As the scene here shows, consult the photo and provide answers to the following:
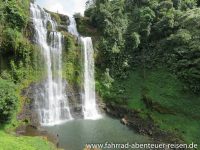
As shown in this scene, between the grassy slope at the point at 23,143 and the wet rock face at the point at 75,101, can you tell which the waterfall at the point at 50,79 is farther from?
the grassy slope at the point at 23,143

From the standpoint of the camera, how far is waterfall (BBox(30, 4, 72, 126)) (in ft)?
111

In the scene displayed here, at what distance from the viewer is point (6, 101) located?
26547 mm

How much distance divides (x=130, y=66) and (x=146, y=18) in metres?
8.15

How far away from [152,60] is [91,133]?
53.4 feet

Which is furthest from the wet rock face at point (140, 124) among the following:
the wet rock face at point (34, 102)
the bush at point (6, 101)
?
the bush at point (6, 101)

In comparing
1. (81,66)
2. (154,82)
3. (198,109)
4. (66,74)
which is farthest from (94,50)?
(198,109)

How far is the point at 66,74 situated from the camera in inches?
1479

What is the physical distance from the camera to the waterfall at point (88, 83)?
37.0 meters

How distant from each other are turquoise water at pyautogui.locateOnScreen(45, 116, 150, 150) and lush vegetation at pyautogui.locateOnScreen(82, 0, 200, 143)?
401 centimetres

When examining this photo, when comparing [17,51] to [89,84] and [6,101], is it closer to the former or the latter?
[6,101]

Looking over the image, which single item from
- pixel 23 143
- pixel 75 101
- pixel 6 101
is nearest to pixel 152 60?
pixel 75 101

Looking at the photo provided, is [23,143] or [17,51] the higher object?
[17,51]

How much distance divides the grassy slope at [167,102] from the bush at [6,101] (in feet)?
49.9

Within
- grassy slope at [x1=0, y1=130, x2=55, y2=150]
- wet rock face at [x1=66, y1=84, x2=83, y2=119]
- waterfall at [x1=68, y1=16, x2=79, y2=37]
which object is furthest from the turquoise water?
waterfall at [x1=68, y1=16, x2=79, y2=37]
